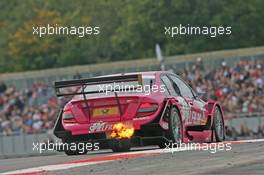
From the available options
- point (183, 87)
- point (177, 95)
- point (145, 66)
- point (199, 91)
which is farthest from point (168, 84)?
point (145, 66)

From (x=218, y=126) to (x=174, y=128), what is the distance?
7.57ft

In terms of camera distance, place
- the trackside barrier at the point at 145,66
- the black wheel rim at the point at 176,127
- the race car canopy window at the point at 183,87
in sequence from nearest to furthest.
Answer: the black wheel rim at the point at 176,127
the race car canopy window at the point at 183,87
the trackside barrier at the point at 145,66

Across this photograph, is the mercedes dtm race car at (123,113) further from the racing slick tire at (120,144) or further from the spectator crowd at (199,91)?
the spectator crowd at (199,91)

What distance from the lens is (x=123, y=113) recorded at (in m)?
15.3

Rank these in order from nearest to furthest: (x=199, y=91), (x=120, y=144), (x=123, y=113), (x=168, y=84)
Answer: (x=120, y=144), (x=123, y=113), (x=168, y=84), (x=199, y=91)

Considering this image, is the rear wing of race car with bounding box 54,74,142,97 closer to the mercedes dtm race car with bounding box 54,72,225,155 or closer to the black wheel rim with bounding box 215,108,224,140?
the mercedes dtm race car with bounding box 54,72,225,155

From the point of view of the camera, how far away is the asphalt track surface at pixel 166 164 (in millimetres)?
11039

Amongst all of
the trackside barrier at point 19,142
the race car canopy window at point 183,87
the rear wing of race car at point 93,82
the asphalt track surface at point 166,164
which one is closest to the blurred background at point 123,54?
the trackside barrier at point 19,142

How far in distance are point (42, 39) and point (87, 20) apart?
3083mm

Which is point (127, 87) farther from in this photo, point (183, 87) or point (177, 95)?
point (183, 87)

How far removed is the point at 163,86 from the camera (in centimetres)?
Answer: 1580

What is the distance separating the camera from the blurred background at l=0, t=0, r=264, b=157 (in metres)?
30.7

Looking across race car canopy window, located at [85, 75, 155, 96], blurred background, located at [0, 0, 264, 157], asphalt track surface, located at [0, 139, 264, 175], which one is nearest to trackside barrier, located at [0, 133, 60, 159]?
blurred background, located at [0, 0, 264, 157]

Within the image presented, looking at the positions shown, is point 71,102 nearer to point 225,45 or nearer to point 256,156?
point 256,156
